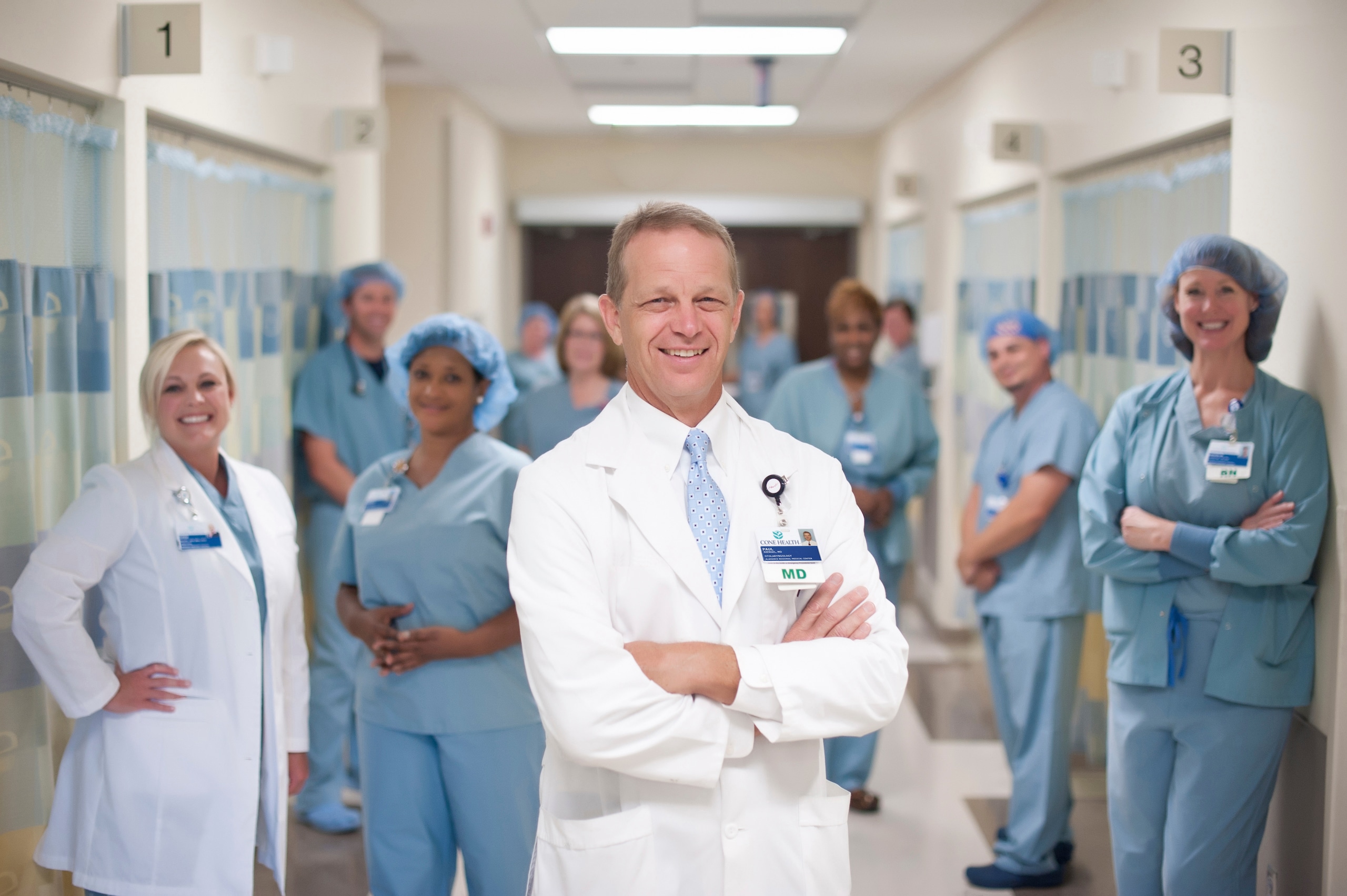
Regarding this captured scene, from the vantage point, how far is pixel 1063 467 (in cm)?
339

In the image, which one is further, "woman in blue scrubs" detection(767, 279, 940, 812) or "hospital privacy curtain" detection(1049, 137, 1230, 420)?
"woman in blue scrubs" detection(767, 279, 940, 812)

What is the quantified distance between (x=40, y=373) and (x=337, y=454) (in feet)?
4.87

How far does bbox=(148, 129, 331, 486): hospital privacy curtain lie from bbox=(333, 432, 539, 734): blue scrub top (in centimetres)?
113

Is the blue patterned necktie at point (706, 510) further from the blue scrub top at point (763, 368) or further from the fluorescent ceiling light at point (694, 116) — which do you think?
the blue scrub top at point (763, 368)

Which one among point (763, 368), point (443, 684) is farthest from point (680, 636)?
point (763, 368)

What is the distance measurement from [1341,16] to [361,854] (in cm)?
348

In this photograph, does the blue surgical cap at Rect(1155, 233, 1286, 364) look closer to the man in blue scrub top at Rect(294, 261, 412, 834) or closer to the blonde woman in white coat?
the blonde woman in white coat

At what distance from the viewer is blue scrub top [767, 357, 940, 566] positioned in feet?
13.3

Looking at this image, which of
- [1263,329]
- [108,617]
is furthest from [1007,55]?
[108,617]

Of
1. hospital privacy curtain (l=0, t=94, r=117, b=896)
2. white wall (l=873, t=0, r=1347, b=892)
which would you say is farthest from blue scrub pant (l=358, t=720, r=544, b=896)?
white wall (l=873, t=0, r=1347, b=892)

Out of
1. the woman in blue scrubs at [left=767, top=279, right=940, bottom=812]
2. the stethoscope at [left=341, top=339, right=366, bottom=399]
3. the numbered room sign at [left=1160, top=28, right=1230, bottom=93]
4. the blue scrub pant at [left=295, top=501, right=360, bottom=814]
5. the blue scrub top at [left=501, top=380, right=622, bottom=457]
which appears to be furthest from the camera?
the blue scrub top at [left=501, top=380, right=622, bottom=457]

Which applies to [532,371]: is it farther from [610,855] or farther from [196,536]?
[610,855]

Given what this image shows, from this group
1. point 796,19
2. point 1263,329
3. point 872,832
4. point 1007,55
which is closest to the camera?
point 1263,329

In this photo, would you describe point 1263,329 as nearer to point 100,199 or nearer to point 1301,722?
point 1301,722
